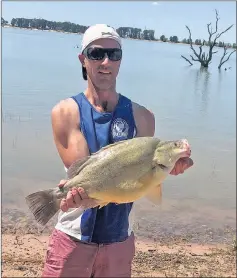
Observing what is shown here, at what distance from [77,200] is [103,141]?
40 centimetres

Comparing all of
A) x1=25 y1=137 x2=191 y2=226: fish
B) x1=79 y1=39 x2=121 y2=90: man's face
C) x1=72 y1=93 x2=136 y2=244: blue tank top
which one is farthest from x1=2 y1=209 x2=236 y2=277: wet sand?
x1=79 y1=39 x2=121 y2=90: man's face

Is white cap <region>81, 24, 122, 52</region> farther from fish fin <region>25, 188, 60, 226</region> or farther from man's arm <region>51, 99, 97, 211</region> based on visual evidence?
fish fin <region>25, 188, 60, 226</region>

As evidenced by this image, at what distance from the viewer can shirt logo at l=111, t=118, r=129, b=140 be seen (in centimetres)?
294

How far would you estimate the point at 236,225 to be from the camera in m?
8.05

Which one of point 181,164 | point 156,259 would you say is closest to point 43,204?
point 181,164

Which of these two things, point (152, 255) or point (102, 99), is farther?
point (152, 255)

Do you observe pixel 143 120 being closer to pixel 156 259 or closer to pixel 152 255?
pixel 156 259

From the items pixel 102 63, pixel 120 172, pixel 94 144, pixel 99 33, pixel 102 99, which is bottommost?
pixel 120 172

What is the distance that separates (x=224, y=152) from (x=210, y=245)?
6499 mm

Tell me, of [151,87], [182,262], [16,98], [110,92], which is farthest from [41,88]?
[110,92]

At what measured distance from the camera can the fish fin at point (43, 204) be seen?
2775 mm

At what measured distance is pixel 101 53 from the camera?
9.72ft

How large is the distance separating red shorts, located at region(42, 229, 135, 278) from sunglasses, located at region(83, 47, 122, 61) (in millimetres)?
1065

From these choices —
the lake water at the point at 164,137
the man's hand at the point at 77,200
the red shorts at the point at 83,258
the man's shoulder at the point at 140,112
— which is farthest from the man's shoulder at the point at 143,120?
the lake water at the point at 164,137
